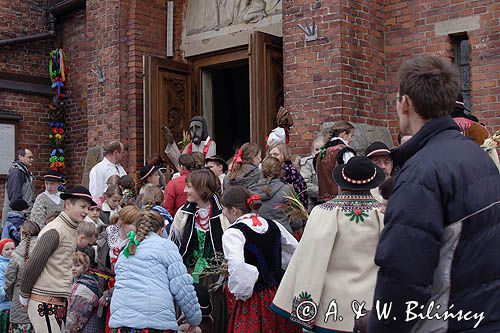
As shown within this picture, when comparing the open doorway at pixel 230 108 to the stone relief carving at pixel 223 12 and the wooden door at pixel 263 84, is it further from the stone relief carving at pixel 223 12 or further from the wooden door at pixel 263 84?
the wooden door at pixel 263 84

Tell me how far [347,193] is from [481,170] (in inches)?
77.2

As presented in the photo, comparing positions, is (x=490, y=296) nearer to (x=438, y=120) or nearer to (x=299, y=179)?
(x=438, y=120)

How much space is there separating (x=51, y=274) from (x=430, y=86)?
4.38 meters

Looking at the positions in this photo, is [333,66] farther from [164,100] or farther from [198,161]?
[164,100]

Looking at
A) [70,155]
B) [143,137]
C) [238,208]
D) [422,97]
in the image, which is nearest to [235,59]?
[143,137]

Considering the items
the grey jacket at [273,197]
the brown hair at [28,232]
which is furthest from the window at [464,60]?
the brown hair at [28,232]

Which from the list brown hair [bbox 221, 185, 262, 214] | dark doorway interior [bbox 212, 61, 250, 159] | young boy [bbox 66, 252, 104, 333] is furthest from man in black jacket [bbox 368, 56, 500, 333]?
dark doorway interior [bbox 212, 61, 250, 159]

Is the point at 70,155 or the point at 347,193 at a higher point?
the point at 70,155

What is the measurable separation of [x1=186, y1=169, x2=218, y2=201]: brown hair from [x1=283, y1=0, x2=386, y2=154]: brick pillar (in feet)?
10.8

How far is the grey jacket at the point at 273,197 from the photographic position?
6.59 meters

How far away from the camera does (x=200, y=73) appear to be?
1280cm

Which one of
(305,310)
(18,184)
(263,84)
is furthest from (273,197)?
(18,184)

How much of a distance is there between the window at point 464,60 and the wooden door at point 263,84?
2825mm

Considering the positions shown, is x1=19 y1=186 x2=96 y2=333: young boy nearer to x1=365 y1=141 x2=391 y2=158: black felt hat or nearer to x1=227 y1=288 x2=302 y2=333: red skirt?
x1=227 y1=288 x2=302 y2=333: red skirt
